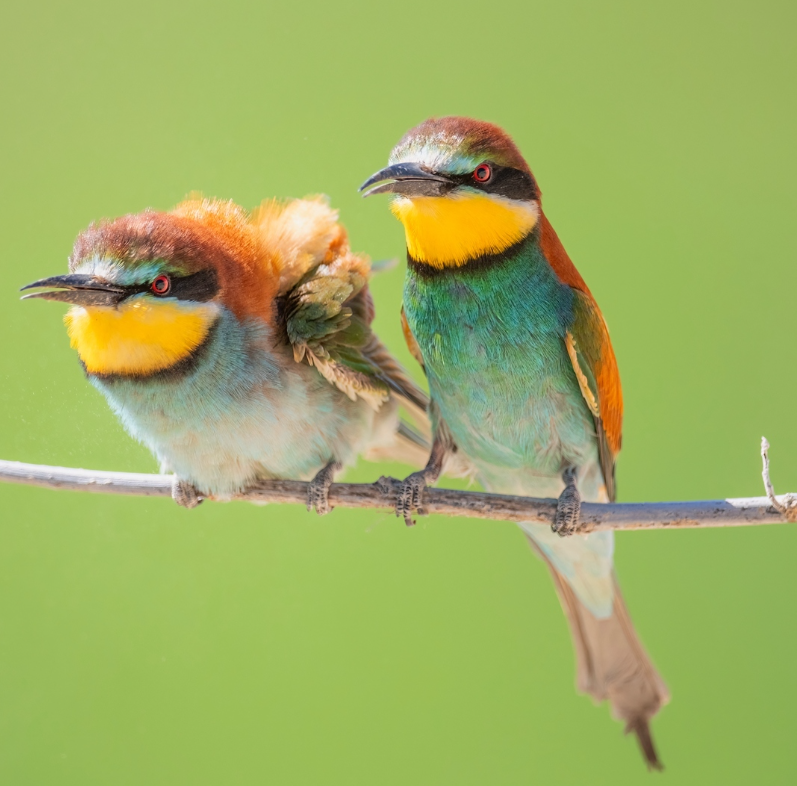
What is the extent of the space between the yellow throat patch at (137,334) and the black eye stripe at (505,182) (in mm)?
407

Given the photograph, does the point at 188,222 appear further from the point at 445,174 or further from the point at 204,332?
the point at 445,174

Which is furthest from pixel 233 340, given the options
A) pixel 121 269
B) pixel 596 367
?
pixel 596 367

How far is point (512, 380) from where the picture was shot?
141cm

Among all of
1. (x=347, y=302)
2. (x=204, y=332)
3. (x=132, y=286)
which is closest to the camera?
(x=132, y=286)

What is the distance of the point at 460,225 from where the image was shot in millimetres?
1263

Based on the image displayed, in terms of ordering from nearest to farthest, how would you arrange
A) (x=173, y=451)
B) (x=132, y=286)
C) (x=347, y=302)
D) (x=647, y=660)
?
(x=132, y=286) → (x=173, y=451) → (x=347, y=302) → (x=647, y=660)

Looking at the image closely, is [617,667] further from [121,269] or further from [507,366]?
[121,269]

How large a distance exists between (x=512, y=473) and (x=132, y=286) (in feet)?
2.41

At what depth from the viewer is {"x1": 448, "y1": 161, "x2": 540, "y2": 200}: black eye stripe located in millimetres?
1231

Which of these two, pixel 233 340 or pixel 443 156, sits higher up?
pixel 443 156

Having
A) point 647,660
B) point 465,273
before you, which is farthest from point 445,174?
point 647,660

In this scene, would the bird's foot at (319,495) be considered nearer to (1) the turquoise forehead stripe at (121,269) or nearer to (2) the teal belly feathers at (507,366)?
(2) the teal belly feathers at (507,366)

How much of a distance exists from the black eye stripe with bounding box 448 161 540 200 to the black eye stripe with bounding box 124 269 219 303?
0.37 m

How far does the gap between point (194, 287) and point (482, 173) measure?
17.1 inches
